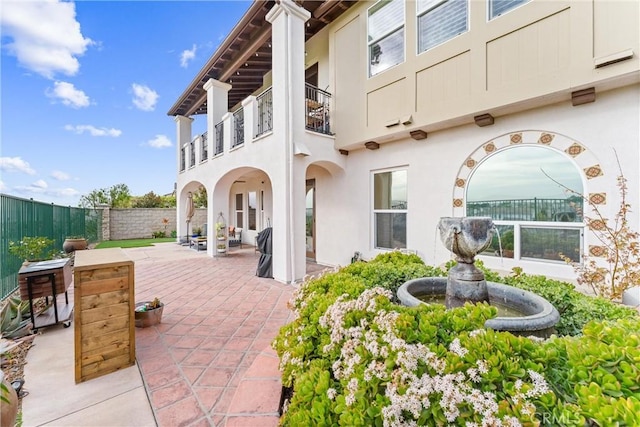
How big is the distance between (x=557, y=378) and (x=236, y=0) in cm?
1218

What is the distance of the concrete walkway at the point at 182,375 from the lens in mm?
2225

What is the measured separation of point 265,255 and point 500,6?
24.0 ft

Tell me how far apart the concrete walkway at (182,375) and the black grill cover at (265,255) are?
1656 millimetres

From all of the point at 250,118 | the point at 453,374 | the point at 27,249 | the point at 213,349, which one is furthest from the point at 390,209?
the point at 27,249

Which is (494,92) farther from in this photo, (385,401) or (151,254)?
(151,254)

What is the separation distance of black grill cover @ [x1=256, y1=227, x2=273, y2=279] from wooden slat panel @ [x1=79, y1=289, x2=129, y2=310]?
414cm

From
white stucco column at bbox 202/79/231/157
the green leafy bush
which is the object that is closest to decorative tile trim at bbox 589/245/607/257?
the green leafy bush

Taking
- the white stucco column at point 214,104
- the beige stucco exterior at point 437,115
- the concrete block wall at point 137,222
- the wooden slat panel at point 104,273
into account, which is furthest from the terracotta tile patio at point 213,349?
the concrete block wall at point 137,222

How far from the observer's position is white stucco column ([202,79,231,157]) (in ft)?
34.2

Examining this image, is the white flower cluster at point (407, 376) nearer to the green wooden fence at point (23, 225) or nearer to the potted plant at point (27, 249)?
the green wooden fence at point (23, 225)

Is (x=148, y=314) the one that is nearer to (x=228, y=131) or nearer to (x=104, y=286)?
(x=104, y=286)

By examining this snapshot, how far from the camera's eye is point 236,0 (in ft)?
30.0

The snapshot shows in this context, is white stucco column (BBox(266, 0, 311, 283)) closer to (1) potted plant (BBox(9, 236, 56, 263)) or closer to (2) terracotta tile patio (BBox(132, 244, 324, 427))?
(2) terracotta tile patio (BBox(132, 244, 324, 427))

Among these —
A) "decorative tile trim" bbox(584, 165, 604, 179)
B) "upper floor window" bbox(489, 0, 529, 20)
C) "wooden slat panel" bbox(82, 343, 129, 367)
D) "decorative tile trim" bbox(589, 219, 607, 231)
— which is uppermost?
"upper floor window" bbox(489, 0, 529, 20)
